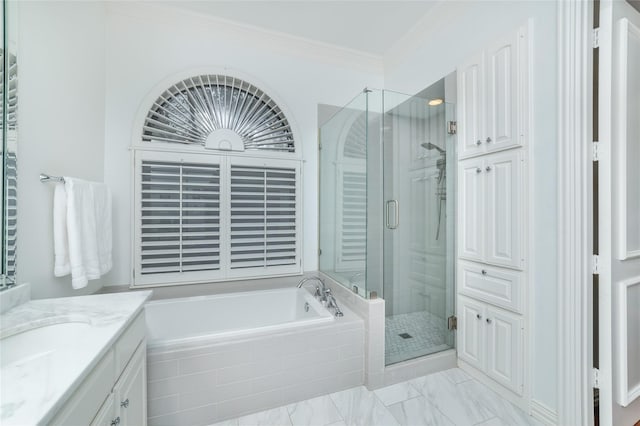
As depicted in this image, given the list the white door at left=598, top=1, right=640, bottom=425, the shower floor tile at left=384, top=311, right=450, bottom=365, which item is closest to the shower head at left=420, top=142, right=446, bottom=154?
the white door at left=598, top=1, right=640, bottom=425

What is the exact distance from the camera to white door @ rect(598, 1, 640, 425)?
1.38 m

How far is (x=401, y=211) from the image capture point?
2.31 meters

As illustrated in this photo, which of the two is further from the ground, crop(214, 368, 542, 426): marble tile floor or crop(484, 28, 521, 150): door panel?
crop(484, 28, 521, 150): door panel

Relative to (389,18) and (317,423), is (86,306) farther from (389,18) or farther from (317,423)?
(389,18)

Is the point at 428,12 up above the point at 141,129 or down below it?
above

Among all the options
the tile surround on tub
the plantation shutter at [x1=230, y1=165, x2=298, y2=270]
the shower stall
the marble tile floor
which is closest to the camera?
the tile surround on tub

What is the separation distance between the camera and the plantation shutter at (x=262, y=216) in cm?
257

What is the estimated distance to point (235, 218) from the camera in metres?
2.56

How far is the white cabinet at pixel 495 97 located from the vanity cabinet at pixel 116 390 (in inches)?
86.7

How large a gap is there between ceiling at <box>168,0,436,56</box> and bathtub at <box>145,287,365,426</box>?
241cm

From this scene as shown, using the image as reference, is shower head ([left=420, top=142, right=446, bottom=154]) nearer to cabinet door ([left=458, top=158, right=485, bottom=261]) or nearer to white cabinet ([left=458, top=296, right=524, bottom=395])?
cabinet door ([left=458, top=158, right=485, bottom=261])

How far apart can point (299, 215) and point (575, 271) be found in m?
2.02

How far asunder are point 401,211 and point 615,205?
3.97 feet

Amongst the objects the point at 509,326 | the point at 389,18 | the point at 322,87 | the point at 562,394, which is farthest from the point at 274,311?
the point at 389,18
